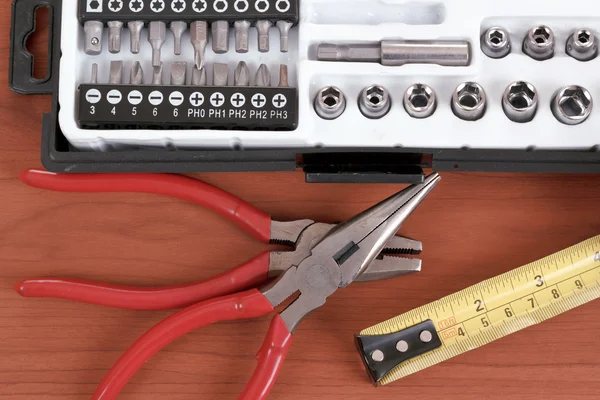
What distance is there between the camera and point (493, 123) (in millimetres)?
1058

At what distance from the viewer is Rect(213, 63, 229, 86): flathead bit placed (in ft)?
3.53

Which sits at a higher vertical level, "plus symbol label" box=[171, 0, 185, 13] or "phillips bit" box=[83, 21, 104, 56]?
"plus symbol label" box=[171, 0, 185, 13]

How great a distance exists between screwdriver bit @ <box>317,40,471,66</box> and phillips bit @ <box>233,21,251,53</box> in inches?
4.2

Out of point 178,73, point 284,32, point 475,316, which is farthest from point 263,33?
point 475,316

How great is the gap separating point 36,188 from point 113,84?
0.21 m

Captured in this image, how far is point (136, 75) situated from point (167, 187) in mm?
163

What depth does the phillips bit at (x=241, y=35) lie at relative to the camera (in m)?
1.08

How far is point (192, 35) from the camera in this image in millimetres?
1086

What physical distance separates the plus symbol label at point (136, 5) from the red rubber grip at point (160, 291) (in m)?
0.38

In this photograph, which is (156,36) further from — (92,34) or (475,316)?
(475,316)

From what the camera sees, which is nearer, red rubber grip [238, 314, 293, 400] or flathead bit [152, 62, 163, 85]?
red rubber grip [238, 314, 293, 400]

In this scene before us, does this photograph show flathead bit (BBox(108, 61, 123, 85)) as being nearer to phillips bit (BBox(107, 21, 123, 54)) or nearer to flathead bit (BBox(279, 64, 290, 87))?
phillips bit (BBox(107, 21, 123, 54))

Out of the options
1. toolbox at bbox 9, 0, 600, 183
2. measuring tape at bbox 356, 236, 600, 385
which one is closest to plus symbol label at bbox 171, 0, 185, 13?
toolbox at bbox 9, 0, 600, 183

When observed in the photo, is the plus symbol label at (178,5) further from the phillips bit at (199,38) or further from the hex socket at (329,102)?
the hex socket at (329,102)
